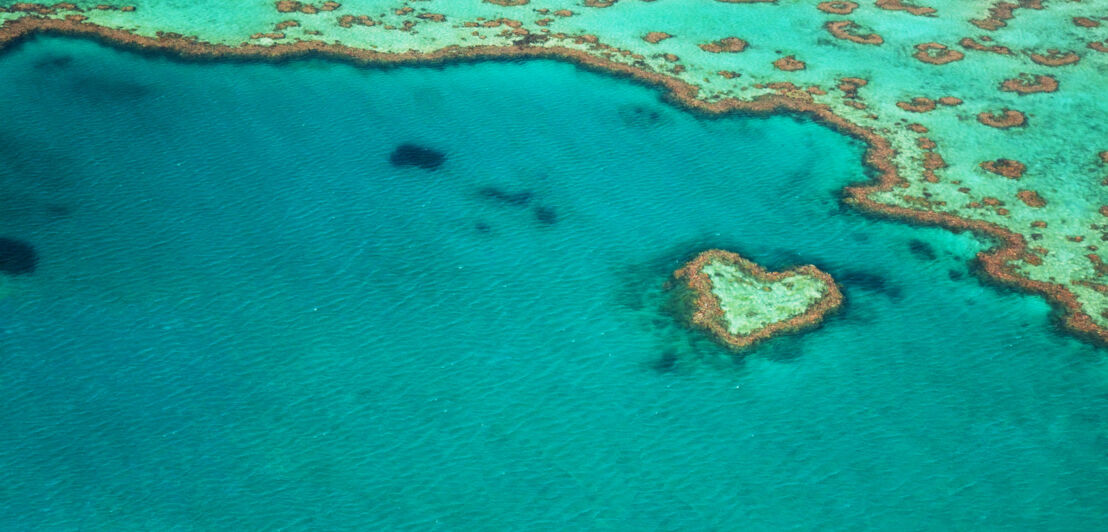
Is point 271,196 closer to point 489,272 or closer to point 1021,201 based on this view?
point 489,272

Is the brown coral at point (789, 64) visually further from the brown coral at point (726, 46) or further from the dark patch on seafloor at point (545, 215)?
the dark patch on seafloor at point (545, 215)

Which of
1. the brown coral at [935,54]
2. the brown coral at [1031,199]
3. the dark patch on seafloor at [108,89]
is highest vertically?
the brown coral at [935,54]

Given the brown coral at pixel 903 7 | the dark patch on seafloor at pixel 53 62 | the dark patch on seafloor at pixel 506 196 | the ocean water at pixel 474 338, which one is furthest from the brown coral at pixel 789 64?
the dark patch on seafloor at pixel 53 62

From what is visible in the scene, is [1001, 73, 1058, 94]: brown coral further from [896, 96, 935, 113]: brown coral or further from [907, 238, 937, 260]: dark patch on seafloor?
[907, 238, 937, 260]: dark patch on seafloor

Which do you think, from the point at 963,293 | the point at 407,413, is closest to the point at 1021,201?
the point at 963,293

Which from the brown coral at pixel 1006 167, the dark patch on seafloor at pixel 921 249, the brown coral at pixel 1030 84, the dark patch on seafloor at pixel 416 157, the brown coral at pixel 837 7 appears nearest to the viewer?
the dark patch on seafloor at pixel 921 249

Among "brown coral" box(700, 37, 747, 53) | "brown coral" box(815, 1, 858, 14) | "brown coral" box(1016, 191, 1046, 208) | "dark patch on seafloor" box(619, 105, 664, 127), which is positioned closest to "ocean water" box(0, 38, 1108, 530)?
"dark patch on seafloor" box(619, 105, 664, 127)

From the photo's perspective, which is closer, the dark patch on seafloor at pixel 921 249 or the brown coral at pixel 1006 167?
the dark patch on seafloor at pixel 921 249

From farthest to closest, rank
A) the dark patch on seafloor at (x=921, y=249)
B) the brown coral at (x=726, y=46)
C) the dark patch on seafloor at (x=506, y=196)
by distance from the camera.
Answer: the brown coral at (x=726, y=46), the dark patch on seafloor at (x=506, y=196), the dark patch on seafloor at (x=921, y=249)
